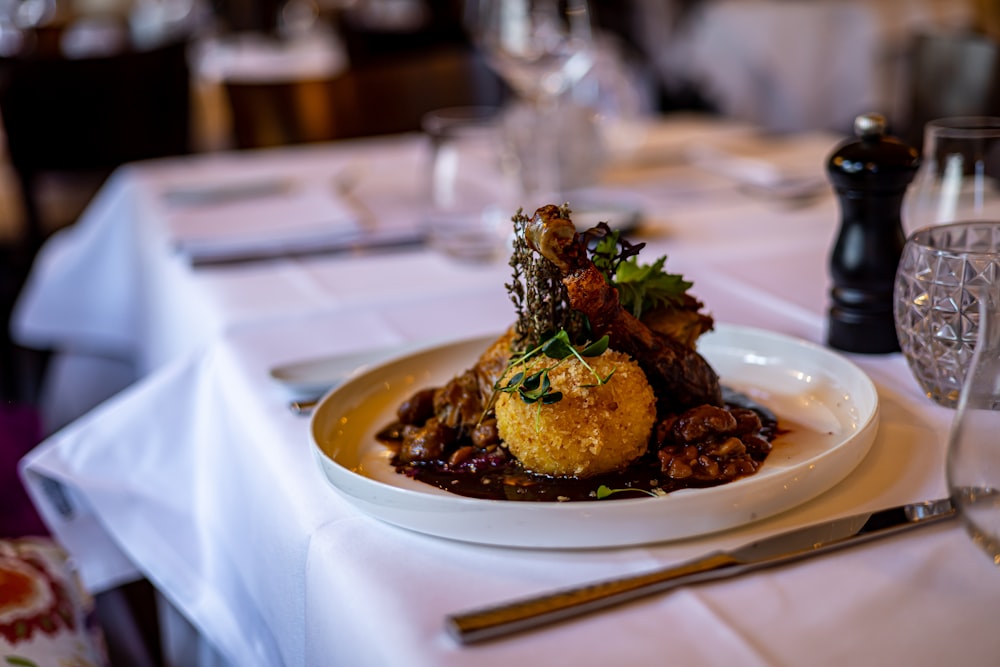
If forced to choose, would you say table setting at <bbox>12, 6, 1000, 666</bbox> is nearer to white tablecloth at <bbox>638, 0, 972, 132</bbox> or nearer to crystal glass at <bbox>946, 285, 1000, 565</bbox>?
crystal glass at <bbox>946, 285, 1000, 565</bbox>

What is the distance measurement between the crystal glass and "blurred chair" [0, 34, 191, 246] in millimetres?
2741

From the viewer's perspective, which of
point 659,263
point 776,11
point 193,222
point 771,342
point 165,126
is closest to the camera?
point 659,263

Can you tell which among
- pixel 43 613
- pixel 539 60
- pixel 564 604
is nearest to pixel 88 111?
pixel 539 60

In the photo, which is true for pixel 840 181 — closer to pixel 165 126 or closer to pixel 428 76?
pixel 428 76

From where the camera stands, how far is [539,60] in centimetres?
161

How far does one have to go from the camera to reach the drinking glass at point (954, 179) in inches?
39.9

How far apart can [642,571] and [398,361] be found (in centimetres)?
36

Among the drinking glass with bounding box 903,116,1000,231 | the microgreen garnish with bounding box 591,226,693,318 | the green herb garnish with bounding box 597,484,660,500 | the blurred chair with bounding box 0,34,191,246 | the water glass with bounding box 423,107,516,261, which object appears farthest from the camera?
the blurred chair with bounding box 0,34,191,246

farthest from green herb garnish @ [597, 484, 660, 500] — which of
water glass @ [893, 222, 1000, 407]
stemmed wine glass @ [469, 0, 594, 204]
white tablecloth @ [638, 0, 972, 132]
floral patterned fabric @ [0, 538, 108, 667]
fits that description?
white tablecloth @ [638, 0, 972, 132]

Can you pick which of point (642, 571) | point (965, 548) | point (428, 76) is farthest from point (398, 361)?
point (428, 76)

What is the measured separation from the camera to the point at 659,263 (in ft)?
2.53

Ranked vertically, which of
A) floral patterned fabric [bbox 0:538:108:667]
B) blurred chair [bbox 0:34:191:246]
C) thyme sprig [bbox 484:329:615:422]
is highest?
thyme sprig [bbox 484:329:615:422]

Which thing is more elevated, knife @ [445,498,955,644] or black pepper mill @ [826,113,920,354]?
black pepper mill @ [826,113,920,354]

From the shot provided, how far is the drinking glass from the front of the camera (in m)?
1.01
